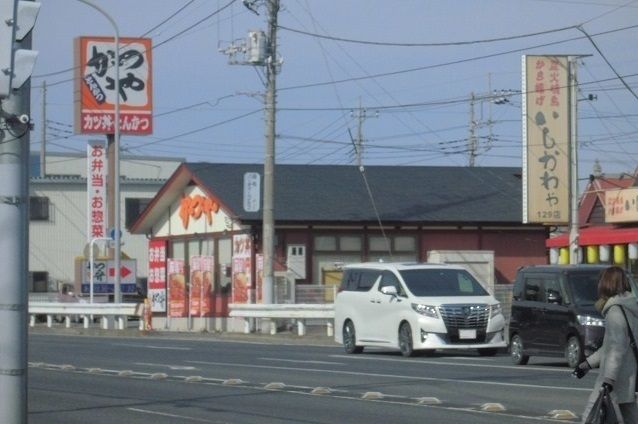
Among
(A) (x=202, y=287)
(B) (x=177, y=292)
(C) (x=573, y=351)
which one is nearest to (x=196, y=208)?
(B) (x=177, y=292)

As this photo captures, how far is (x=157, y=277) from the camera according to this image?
52.7 m

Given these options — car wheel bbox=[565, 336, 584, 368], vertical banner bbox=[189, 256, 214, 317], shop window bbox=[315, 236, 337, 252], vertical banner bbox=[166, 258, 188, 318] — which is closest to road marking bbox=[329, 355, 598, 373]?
car wheel bbox=[565, 336, 584, 368]

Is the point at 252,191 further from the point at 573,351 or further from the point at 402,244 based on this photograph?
the point at 573,351

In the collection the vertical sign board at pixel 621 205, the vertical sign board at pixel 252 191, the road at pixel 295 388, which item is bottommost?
the road at pixel 295 388

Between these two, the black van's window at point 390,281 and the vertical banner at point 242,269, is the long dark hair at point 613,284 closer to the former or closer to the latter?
the black van's window at point 390,281

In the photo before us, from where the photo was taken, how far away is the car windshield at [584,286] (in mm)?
23062

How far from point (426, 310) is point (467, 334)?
3.18 ft

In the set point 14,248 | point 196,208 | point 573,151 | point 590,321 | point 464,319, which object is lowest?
point 464,319

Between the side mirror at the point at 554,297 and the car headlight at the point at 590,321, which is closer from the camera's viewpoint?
the car headlight at the point at 590,321

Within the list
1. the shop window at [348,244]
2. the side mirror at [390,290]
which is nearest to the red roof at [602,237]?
the shop window at [348,244]

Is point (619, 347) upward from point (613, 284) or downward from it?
downward

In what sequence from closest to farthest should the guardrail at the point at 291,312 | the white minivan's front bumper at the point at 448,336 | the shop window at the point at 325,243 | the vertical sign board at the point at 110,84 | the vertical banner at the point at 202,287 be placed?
the white minivan's front bumper at the point at 448,336 < the guardrail at the point at 291,312 < the shop window at the point at 325,243 < the vertical banner at the point at 202,287 < the vertical sign board at the point at 110,84

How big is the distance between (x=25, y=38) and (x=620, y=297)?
16.5 feet

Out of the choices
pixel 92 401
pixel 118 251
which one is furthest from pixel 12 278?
pixel 118 251
